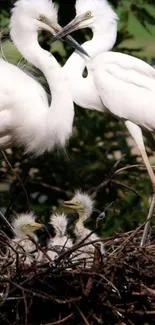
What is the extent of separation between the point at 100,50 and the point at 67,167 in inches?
37.1

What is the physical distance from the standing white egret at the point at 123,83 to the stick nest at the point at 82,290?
0.97 meters

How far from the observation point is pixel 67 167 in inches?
270

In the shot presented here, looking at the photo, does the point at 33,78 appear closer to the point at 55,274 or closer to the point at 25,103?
the point at 25,103

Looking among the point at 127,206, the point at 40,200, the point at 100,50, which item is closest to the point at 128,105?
the point at 100,50

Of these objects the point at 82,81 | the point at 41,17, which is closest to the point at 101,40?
the point at 82,81

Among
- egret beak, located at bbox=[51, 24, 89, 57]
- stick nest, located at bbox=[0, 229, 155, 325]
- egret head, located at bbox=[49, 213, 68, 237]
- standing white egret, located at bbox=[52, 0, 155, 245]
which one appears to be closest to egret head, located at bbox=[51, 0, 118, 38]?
standing white egret, located at bbox=[52, 0, 155, 245]

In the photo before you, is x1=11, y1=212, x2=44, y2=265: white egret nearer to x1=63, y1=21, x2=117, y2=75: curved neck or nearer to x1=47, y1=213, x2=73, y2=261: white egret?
x1=47, y1=213, x2=73, y2=261: white egret

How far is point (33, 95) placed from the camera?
5.98 m

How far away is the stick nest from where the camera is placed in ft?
15.9

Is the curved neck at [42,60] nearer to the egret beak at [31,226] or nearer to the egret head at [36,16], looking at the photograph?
the egret head at [36,16]

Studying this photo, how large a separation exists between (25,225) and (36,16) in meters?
1.11

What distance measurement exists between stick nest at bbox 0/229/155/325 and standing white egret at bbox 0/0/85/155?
1.01 metres

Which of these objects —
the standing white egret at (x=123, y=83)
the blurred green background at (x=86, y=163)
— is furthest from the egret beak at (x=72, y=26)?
the blurred green background at (x=86, y=163)

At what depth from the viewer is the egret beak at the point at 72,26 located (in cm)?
581
